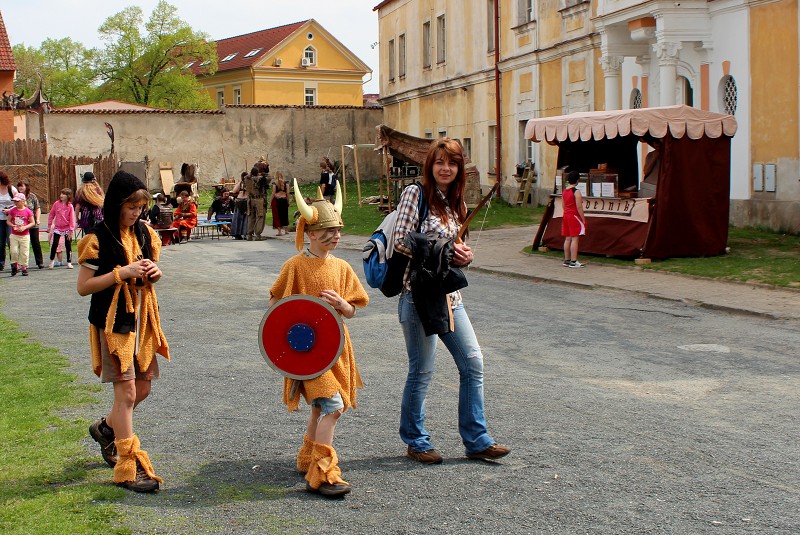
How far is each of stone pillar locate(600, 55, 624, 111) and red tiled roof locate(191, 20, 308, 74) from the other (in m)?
52.1

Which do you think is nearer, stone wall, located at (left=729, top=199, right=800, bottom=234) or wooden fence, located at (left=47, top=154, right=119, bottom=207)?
stone wall, located at (left=729, top=199, right=800, bottom=234)

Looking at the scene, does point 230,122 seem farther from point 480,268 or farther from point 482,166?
point 480,268

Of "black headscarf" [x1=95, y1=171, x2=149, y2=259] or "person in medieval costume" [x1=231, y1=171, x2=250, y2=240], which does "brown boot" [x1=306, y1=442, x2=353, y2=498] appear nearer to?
"black headscarf" [x1=95, y1=171, x2=149, y2=259]

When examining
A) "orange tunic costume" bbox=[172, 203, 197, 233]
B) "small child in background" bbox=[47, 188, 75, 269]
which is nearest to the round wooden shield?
"small child in background" bbox=[47, 188, 75, 269]

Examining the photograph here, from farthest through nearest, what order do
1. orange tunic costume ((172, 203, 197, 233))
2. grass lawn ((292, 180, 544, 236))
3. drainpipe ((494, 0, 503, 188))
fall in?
drainpipe ((494, 0, 503, 188)) < grass lawn ((292, 180, 544, 236)) < orange tunic costume ((172, 203, 197, 233))

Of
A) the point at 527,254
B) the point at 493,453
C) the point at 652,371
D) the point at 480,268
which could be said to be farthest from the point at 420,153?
the point at 493,453

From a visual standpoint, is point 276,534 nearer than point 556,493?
Yes

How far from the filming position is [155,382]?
8375mm

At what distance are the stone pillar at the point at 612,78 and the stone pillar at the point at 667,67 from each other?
2934 millimetres

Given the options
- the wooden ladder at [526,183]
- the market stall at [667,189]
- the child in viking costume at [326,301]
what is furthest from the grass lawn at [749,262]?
the wooden ladder at [526,183]

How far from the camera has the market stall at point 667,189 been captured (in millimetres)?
17016

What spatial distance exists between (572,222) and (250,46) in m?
65.5

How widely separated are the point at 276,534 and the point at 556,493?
145 centimetres

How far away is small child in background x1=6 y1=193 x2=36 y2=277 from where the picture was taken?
1798 cm
